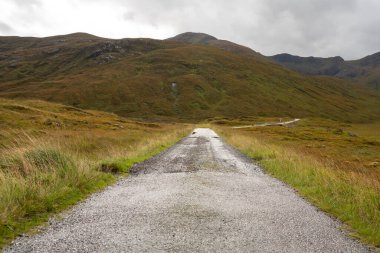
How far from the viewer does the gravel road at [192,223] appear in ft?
22.1

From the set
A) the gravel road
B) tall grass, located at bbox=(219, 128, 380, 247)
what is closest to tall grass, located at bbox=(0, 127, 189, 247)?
the gravel road

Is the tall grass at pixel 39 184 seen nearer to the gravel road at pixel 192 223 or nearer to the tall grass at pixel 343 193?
the gravel road at pixel 192 223

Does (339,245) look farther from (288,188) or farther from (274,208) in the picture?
(288,188)

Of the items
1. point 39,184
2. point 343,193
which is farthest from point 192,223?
point 343,193

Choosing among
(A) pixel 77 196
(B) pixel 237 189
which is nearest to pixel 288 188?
(B) pixel 237 189

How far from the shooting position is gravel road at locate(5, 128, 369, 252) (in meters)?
6.74

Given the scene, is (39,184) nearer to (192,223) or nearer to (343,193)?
(192,223)

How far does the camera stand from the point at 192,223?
26.7ft

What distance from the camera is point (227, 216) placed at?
8.89 meters

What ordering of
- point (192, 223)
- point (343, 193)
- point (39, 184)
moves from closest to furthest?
point (192, 223)
point (39, 184)
point (343, 193)

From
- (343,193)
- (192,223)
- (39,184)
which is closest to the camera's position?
(192,223)

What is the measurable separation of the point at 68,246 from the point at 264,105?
181271mm

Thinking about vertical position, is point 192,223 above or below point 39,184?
below

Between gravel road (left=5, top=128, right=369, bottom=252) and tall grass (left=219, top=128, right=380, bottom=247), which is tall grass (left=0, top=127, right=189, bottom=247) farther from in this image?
tall grass (left=219, top=128, right=380, bottom=247)
